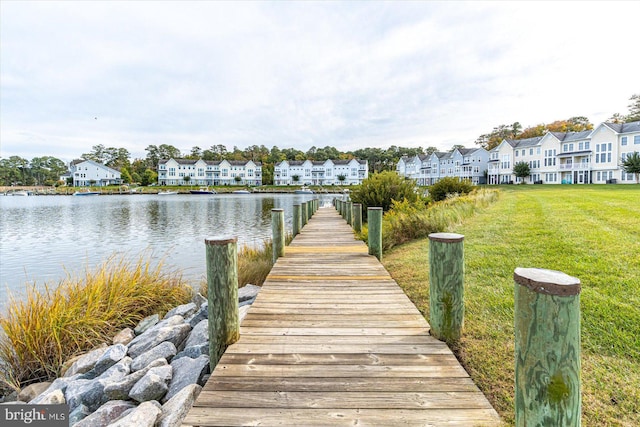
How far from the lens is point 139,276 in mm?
6781

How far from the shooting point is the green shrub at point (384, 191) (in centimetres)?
1530

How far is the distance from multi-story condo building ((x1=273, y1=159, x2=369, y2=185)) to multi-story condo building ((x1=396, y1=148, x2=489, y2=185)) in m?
19.1

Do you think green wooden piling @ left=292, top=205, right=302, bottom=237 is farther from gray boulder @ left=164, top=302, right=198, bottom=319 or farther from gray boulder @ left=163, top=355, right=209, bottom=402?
gray boulder @ left=163, top=355, right=209, bottom=402

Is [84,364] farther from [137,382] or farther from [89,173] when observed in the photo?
[89,173]

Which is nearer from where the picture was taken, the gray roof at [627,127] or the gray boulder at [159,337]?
the gray boulder at [159,337]

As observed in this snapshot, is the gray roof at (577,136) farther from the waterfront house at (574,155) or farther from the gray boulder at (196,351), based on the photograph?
the gray boulder at (196,351)

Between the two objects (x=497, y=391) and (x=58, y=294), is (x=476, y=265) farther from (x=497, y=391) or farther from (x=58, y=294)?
(x=58, y=294)

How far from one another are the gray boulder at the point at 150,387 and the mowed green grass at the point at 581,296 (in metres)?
3.03

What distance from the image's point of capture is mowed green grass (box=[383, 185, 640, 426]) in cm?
244

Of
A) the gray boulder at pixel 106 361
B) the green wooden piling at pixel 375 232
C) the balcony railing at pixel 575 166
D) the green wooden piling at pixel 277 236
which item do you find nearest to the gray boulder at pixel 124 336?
the gray boulder at pixel 106 361

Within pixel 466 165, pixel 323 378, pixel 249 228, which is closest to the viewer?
pixel 323 378

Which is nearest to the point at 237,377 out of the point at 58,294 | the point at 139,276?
the point at 58,294

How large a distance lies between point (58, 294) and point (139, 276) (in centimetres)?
→ 154

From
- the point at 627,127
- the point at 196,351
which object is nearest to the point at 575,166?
the point at 627,127
